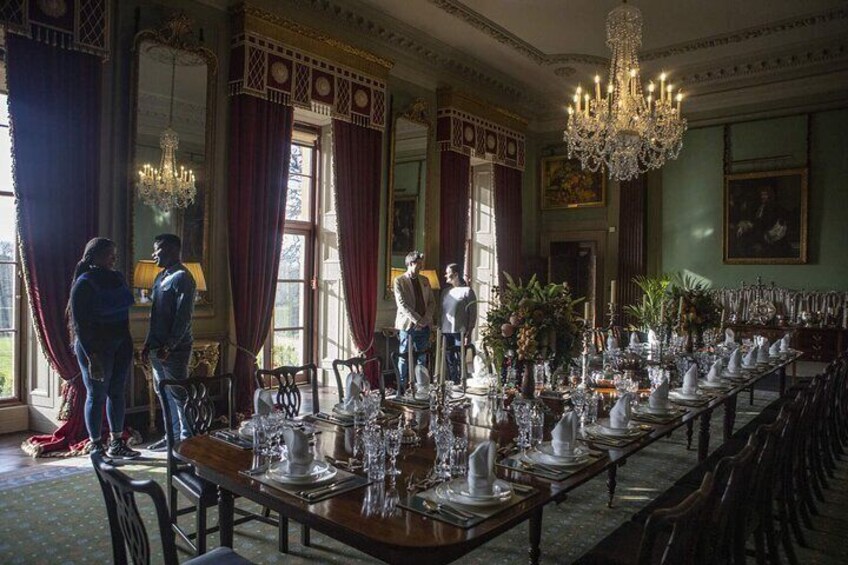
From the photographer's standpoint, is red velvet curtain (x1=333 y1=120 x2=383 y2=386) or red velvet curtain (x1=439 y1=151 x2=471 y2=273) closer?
red velvet curtain (x1=333 y1=120 x2=383 y2=386)

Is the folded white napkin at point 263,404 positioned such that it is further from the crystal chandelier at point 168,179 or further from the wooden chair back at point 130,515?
the crystal chandelier at point 168,179

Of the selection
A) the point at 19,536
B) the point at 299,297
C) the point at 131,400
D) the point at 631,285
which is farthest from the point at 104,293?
the point at 631,285

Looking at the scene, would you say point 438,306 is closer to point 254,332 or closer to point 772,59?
point 254,332

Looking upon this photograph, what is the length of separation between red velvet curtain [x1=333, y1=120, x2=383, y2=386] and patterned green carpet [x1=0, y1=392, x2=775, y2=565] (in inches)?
124

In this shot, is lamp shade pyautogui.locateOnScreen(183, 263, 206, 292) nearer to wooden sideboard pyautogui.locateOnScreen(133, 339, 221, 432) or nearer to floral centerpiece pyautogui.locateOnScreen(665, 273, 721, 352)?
wooden sideboard pyautogui.locateOnScreen(133, 339, 221, 432)

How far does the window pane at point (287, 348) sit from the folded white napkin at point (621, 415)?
557 centimetres

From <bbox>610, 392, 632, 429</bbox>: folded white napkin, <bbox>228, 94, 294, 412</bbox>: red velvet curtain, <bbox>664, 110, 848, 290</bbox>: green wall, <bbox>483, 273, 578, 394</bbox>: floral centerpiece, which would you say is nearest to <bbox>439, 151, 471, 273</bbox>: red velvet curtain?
<bbox>228, 94, 294, 412</bbox>: red velvet curtain

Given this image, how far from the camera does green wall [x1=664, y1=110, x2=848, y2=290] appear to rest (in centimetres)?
845

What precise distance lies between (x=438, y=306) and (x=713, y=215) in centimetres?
439

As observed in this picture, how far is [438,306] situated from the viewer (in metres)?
8.40

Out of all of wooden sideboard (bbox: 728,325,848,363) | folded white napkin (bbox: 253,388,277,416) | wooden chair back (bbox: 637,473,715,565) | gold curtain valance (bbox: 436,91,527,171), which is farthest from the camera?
gold curtain valance (bbox: 436,91,527,171)

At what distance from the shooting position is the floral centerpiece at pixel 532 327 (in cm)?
338

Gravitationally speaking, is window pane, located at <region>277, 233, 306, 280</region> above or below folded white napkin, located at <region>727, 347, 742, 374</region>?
above

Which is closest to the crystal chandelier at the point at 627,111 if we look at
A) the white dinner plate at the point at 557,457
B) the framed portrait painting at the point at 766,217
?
the framed portrait painting at the point at 766,217
